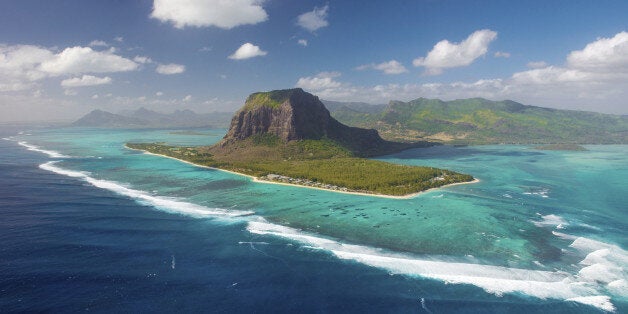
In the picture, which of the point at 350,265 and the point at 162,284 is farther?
the point at 350,265

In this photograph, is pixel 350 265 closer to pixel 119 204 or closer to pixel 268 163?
pixel 119 204

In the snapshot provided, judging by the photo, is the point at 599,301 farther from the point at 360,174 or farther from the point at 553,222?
the point at 360,174

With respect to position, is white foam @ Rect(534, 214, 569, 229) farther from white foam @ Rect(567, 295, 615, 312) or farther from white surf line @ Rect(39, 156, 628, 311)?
white foam @ Rect(567, 295, 615, 312)

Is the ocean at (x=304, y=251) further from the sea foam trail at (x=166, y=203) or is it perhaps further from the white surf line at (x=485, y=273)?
the sea foam trail at (x=166, y=203)

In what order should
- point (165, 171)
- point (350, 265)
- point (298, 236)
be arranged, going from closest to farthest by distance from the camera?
point (350, 265)
point (298, 236)
point (165, 171)

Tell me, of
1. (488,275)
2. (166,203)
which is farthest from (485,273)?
(166,203)

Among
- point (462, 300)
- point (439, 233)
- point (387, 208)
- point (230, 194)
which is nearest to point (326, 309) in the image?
point (462, 300)

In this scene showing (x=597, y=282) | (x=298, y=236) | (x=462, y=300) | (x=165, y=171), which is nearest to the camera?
(x=462, y=300)
